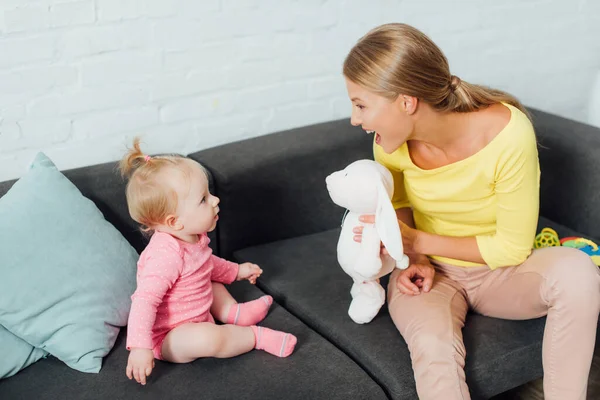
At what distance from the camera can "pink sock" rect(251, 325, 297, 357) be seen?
5.68 feet

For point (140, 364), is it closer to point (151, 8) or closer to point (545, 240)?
point (151, 8)

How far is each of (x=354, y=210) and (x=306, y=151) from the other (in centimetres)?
53

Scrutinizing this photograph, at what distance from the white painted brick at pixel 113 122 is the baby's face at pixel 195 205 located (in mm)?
506

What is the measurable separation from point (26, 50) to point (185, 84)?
46cm

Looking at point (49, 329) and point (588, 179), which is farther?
point (588, 179)

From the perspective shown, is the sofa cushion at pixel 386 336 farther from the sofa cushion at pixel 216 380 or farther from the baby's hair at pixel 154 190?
the baby's hair at pixel 154 190

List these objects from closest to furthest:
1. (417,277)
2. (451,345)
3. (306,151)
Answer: (451,345) → (417,277) → (306,151)

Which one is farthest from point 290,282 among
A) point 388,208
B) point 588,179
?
point 588,179

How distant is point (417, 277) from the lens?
1.92 m

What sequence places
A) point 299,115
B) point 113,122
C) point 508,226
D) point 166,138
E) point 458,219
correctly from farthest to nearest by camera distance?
point 299,115
point 166,138
point 113,122
point 458,219
point 508,226

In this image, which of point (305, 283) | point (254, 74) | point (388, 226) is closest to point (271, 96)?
point (254, 74)

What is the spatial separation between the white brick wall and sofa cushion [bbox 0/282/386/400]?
25.5 inches

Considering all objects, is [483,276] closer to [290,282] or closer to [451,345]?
[451,345]

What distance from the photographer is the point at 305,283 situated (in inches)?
80.6
